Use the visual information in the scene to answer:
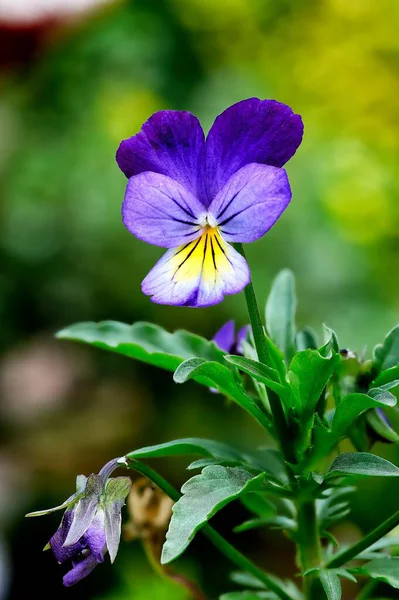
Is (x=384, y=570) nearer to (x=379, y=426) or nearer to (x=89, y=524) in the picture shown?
(x=379, y=426)

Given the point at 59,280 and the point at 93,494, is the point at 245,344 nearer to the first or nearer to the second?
the point at 93,494

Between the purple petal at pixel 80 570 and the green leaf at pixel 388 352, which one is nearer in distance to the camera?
the purple petal at pixel 80 570

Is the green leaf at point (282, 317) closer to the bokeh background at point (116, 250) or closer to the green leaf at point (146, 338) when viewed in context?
the green leaf at point (146, 338)

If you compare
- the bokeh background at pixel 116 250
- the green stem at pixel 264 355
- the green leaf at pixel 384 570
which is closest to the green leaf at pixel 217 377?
the green stem at pixel 264 355

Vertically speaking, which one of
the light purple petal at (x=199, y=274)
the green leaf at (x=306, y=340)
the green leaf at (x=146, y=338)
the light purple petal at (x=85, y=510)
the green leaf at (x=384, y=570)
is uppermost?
the light purple petal at (x=199, y=274)

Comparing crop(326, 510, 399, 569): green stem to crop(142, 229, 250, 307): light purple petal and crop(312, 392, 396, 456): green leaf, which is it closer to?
crop(312, 392, 396, 456): green leaf

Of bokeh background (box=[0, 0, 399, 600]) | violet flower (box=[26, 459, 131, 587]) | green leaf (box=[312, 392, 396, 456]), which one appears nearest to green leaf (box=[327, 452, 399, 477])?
green leaf (box=[312, 392, 396, 456])

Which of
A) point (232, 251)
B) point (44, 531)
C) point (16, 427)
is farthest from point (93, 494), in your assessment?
point (16, 427)
